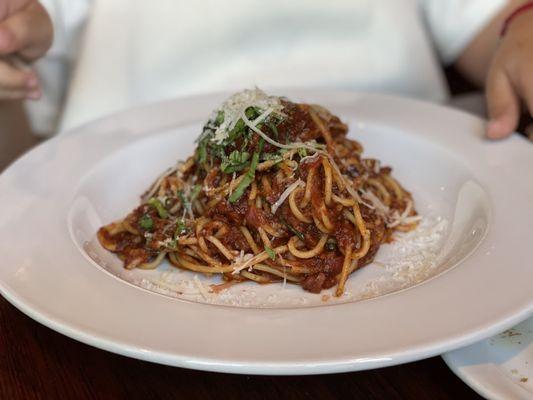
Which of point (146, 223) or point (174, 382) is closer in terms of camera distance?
point (174, 382)

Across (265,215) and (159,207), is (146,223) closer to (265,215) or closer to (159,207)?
(159,207)

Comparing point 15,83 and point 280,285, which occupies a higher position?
point 15,83

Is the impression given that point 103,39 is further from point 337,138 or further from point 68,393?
point 68,393

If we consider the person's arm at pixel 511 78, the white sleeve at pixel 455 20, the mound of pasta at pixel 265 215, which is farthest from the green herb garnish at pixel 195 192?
the white sleeve at pixel 455 20

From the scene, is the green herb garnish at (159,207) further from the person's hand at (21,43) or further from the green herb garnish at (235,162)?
the person's hand at (21,43)

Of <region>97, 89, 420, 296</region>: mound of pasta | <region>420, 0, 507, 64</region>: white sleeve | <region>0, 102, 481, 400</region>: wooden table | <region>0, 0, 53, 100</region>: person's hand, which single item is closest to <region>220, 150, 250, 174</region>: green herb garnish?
<region>97, 89, 420, 296</region>: mound of pasta

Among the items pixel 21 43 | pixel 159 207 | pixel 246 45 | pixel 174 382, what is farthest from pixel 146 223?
pixel 246 45

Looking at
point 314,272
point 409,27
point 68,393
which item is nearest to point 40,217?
point 68,393
